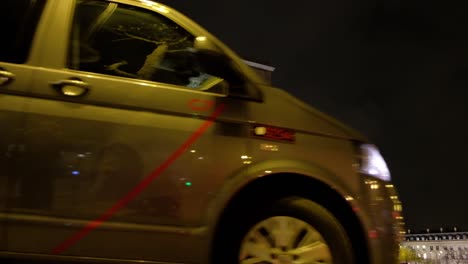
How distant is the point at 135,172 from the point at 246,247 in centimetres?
84

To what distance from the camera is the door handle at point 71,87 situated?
3182 mm

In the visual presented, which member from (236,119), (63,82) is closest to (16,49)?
(63,82)

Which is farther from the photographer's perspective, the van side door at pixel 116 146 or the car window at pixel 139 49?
the car window at pixel 139 49

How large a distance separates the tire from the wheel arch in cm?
5

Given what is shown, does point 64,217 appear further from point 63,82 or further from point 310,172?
point 310,172

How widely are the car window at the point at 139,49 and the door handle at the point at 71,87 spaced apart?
0.14 metres

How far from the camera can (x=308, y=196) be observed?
345cm

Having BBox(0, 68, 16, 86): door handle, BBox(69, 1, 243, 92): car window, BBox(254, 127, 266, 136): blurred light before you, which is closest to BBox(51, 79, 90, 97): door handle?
BBox(69, 1, 243, 92): car window

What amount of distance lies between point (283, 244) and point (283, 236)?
0.05 metres

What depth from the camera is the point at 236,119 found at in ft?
11.3

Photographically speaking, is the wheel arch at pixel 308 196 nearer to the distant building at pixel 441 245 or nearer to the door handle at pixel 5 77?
the door handle at pixel 5 77

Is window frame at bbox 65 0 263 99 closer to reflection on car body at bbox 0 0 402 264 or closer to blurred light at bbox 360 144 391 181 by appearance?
reflection on car body at bbox 0 0 402 264

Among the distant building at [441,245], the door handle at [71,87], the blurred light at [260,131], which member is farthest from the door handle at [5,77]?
the distant building at [441,245]

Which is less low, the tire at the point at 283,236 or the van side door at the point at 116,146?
the van side door at the point at 116,146
